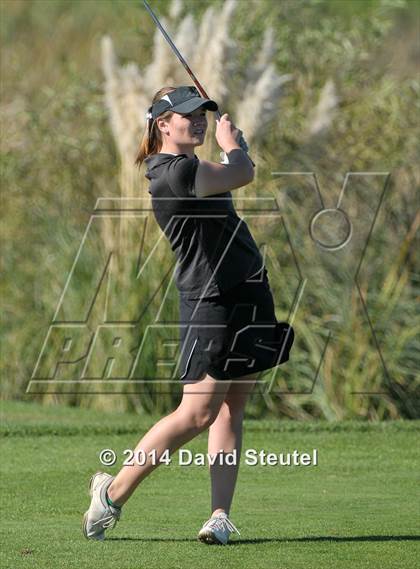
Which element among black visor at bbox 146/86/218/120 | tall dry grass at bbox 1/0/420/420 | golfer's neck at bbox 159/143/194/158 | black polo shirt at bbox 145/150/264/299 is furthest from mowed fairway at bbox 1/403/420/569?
black visor at bbox 146/86/218/120

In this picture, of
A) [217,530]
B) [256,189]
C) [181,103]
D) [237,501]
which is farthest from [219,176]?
[256,189]

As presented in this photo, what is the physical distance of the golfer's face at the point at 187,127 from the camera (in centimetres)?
500

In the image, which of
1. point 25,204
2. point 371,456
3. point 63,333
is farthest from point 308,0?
point 371,456

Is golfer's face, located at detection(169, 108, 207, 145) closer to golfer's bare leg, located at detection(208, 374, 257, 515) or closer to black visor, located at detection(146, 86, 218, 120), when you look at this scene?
black visor, located at detection(146, 86, 218, 120)

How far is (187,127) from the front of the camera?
5.00 m

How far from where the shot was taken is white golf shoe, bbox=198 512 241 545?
499cm

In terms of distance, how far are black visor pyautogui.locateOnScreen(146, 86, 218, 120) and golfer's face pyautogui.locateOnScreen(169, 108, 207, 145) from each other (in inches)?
1.0

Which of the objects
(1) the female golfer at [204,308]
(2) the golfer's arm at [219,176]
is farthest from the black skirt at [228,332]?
(2) the golfer's arm at [219,176]

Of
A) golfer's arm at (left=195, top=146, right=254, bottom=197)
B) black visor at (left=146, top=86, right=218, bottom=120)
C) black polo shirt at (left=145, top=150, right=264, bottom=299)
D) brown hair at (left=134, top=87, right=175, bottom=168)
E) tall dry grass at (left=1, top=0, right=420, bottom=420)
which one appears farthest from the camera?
tall dry grass at (left=1, top=0, right=420, bottom=420)

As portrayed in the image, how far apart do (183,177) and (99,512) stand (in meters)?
1.29

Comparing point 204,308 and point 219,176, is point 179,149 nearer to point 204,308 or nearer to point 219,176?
point 219,176

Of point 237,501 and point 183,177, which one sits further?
point 237,501

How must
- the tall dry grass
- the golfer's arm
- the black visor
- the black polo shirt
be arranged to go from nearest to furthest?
the golfer's arm < the black polo shirt < the black visor < the tall dry grass

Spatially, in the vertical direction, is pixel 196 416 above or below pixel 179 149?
below
